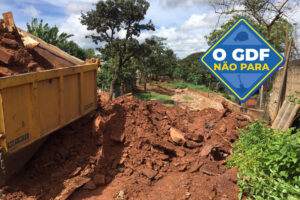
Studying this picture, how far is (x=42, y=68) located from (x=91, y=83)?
60.4 inches

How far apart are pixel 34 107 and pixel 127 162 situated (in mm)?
2103

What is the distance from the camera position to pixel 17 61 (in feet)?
12.6

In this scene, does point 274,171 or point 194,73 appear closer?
point 274,171

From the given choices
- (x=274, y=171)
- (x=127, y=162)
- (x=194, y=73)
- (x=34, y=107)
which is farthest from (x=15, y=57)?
(x=194, y=73)

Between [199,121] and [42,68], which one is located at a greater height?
[42,68]

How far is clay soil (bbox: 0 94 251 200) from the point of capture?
3.91 metres

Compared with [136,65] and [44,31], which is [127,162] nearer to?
[44,31]

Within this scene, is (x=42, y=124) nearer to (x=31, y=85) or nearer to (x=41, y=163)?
(x=31, y=85)

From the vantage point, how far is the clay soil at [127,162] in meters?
3.91

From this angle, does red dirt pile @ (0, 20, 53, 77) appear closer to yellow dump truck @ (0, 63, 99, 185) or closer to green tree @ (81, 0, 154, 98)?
yellow dump truck @ (0, 63, 99, 185)

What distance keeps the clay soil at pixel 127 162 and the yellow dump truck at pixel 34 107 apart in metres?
0.38

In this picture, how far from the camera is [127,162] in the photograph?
4.68m

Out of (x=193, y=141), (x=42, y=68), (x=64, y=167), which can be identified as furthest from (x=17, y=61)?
(x=193, y=141)

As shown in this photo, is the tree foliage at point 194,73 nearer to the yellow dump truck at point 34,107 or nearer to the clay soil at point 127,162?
the clay soil at point 127,162
